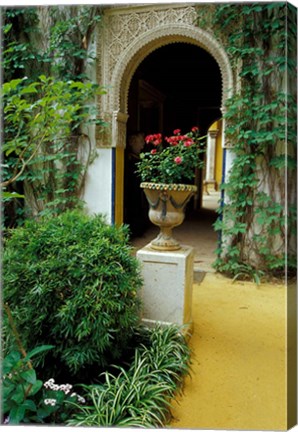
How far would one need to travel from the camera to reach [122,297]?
1664 mm

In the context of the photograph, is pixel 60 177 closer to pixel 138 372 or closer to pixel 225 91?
pixel 225 91

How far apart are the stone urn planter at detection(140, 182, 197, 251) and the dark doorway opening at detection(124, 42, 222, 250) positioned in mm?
2780

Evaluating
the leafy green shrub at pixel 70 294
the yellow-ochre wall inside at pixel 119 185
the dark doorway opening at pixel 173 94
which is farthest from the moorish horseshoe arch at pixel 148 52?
the leafy green shrub at pixel 70 294

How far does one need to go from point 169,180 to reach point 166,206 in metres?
0.16

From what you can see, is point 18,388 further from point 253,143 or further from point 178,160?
point 253,143

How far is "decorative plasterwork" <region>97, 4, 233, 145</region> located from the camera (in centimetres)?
348

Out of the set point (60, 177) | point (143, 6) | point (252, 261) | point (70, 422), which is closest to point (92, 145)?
point (60, 177)

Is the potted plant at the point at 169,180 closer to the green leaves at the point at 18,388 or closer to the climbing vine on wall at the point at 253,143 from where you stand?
the green leaves at the point at 18,388

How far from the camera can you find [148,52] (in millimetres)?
3764

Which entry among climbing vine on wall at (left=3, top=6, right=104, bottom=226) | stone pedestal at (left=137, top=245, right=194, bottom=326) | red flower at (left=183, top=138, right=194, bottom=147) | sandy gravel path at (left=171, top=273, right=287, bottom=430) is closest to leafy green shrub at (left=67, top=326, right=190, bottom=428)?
sandy gravel path at (left=171, top=273, right=287, bottom=430)

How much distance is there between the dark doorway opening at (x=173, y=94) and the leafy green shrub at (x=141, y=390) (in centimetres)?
329

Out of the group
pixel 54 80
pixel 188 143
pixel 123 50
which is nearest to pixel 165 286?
pixel 188 143

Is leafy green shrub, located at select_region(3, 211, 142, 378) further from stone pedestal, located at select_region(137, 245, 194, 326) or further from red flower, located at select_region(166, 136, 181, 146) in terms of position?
red flower, located at select_region(166, 136, 181, 146)

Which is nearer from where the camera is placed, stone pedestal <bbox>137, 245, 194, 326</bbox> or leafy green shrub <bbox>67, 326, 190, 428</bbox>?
leafy green shrub <bbox>67, 326, 190, 428</bbox>
